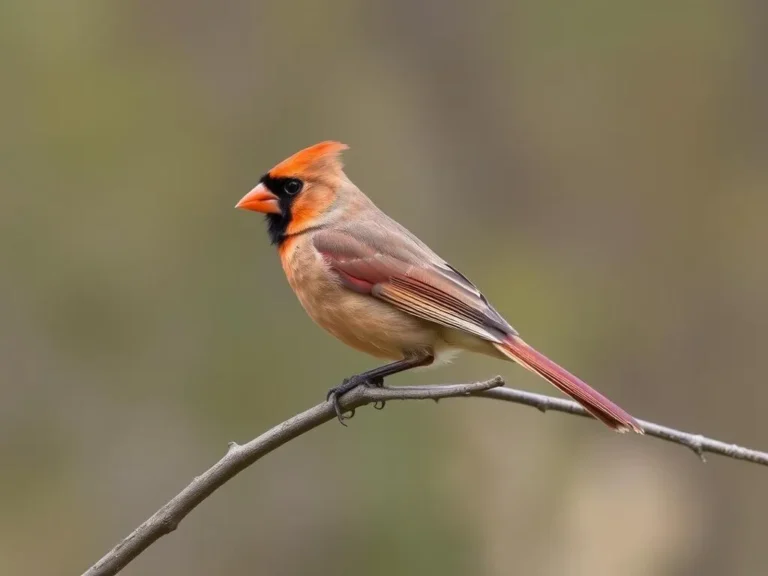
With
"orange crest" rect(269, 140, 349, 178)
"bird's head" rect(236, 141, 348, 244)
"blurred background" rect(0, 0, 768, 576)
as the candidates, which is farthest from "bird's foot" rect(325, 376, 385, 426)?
"blurred background" rect(0, 0, 768, 576)

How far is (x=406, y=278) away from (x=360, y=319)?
0.19m

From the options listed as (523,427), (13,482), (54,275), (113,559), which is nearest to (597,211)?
(523,427)

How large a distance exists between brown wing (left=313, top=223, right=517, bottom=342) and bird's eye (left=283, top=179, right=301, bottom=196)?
0.58ft

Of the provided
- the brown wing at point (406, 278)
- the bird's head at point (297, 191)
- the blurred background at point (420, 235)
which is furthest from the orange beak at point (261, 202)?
the blurred background at point (420, 235)

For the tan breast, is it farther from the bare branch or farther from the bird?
the bare branch

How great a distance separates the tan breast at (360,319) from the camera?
247 cm

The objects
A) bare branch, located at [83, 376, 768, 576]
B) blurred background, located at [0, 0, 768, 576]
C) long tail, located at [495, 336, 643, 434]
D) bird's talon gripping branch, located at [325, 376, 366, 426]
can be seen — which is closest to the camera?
bare branch, located at [83, 376, 768, 576]

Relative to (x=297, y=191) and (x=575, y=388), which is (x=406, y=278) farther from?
(x=575, y=388)

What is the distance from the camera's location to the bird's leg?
227 cm

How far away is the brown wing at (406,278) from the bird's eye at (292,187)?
18 centimetres

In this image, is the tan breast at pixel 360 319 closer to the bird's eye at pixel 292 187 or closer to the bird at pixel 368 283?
the bird at pixel 368 283

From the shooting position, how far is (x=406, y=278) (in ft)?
8.53

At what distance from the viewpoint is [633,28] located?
5531 mm

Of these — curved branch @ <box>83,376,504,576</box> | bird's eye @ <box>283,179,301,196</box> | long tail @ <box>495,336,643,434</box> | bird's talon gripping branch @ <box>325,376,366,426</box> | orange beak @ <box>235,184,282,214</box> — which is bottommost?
curved branch @ <box>83,376,504,576</box>
